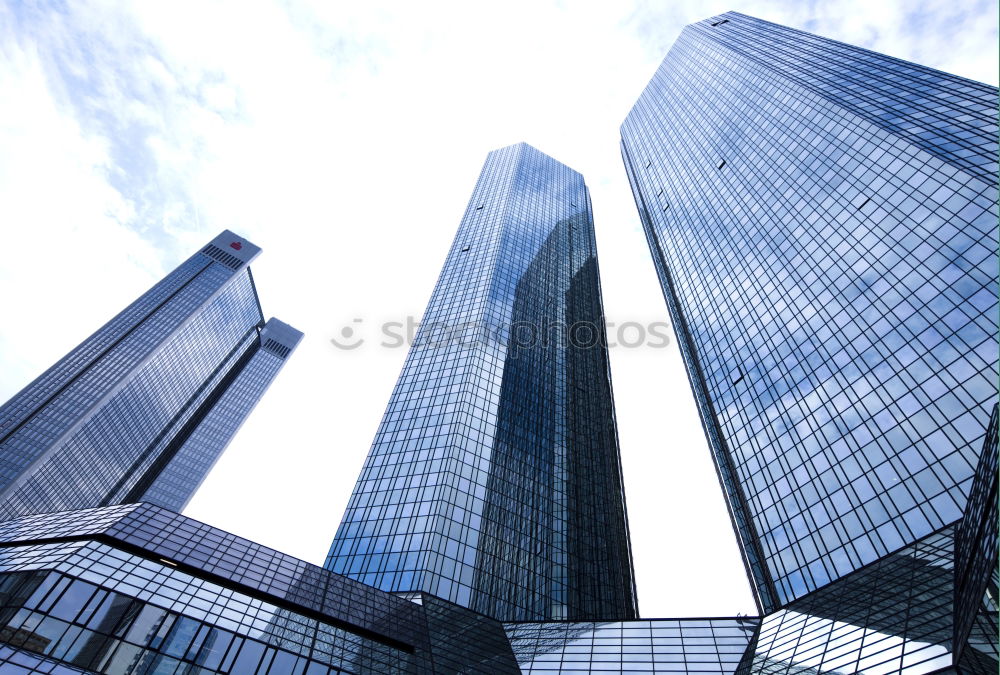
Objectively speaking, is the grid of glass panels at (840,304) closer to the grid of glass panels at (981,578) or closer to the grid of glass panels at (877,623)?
the grid of glass panels at (877,623)

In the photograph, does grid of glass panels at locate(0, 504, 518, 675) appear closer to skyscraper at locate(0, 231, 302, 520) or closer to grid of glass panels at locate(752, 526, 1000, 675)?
grid of glass panels at locate(752, 526, 1000, 675)

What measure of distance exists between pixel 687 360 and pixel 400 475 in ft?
163

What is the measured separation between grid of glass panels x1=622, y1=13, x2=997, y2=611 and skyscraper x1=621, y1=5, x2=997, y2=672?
0.66 feet

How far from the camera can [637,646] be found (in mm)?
46938

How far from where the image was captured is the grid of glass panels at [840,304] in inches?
1969

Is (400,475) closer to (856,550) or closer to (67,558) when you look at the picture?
(67,558)

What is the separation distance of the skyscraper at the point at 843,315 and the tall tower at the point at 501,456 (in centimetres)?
2379

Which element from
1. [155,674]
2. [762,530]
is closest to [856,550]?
[762,530]

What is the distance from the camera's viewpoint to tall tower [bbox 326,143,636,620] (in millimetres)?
66875

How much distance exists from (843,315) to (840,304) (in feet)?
6.10

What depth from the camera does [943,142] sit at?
64.2 meters

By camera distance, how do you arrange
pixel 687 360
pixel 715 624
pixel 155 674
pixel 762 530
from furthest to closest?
1. pixel 687 360
2. pixel 762 530
3. pixel 715 624
4. pixel 155 674

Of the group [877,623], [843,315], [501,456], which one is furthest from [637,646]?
[843,315]

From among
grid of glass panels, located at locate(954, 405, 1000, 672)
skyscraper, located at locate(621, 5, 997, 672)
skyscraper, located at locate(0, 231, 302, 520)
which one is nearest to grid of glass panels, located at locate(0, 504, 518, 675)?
grid of glass panels, located at locate(954, 405, 1000, 672)
